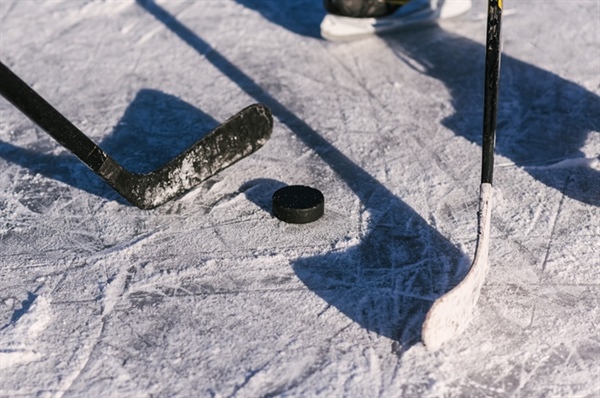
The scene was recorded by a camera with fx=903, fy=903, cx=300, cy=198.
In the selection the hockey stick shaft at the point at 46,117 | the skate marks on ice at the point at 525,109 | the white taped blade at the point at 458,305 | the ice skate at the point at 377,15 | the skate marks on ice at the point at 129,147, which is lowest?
the skate marks on ice at the point at 525,109

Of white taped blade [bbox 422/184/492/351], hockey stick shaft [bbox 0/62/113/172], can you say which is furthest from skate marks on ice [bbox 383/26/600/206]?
hockey stick shaft [bbox 0/62/113/172]

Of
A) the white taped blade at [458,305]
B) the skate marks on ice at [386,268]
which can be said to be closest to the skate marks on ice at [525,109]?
the skate marks on ice at [386,268]

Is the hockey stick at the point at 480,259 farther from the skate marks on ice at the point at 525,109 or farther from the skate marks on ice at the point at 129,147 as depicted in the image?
the skate marks on ice at the point at 129,147

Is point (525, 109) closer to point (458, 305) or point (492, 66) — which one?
point (492, 66)

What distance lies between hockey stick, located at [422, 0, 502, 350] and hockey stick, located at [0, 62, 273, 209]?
0.89 meters

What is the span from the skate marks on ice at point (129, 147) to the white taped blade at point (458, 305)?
1.17m

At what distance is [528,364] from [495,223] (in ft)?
2.18

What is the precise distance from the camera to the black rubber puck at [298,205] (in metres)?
2.73

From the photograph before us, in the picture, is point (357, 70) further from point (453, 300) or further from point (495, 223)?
point (453, 300)

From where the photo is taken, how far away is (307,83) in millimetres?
3693

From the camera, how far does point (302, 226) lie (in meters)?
2.75

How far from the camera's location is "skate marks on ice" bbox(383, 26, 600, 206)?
3.05 meters

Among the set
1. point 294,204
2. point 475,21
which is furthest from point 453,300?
point 475,21

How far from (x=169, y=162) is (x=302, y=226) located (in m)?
0.48
